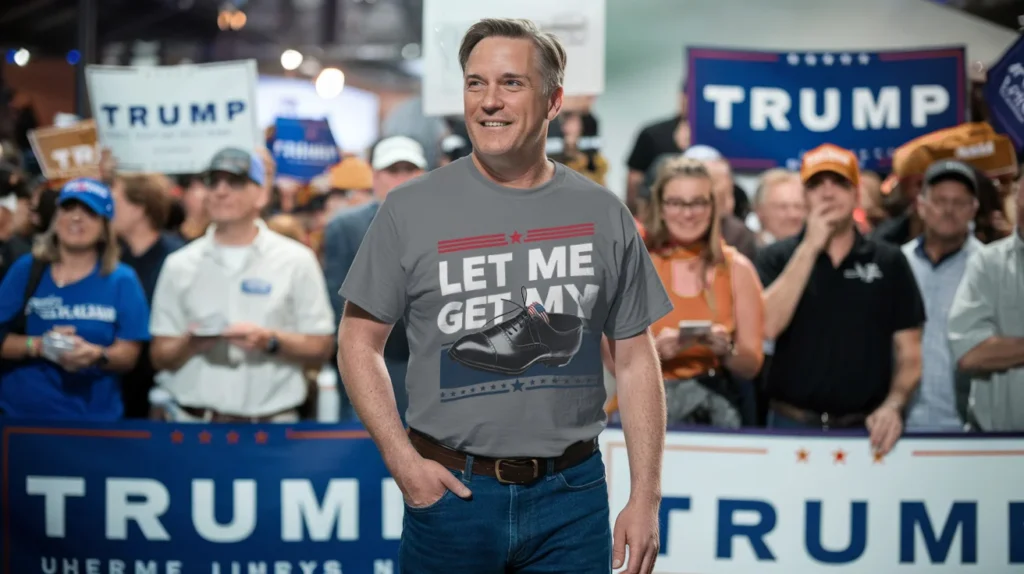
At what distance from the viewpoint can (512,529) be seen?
2613 millimetres

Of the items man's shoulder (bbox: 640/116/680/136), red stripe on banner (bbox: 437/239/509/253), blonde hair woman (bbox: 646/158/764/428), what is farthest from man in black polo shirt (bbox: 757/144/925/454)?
man's shoulder (bbox: 640/116/680/136)

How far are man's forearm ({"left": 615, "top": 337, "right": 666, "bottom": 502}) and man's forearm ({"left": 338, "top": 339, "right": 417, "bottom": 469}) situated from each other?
0.53 m

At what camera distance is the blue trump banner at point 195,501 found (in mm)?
4914

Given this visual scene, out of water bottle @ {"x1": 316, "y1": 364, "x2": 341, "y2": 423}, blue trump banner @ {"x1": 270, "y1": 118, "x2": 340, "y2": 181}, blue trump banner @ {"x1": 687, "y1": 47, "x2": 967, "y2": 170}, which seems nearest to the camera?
blue trump banner @ {"x1": 687, "y1": 47, "x2": 967, "y2": 170}

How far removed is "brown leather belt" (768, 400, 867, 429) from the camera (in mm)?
4961

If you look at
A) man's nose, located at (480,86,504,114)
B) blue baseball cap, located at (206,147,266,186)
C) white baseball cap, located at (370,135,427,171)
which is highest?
white baseball cap, located at (370,135,427,171)

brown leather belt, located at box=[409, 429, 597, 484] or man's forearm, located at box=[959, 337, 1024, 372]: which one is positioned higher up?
man's forearm, located at box=[959, 337, 1024, 372]

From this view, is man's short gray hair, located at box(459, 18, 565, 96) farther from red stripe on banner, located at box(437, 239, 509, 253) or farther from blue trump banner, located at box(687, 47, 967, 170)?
blue trump banner, located at box(687, 47, 967, 170)

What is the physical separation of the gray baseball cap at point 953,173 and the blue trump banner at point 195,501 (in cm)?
305

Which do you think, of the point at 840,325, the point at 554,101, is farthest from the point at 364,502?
the point at 554,101

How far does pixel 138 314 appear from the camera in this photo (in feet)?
17.4

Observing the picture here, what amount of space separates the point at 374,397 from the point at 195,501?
2.63 meters

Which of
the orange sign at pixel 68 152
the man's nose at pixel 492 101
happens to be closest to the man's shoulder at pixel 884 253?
the man's nose at pixel 492 101

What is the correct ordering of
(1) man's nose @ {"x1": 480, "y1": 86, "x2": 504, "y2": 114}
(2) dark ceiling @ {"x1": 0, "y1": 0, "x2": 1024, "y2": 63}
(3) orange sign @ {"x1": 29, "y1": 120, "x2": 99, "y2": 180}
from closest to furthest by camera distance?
1. (1) man's nose @ {"x1": 480, "y1": 86, "x2": 504, "y2": 114}
2. (3) orange sign @ {"x1": 29, "y1": 120, "x2": 99, "y2": 180}
3. (2) dark ceiling @ {"x1": 0, "y1": 0, "x2": 1024, "y2": 63}
